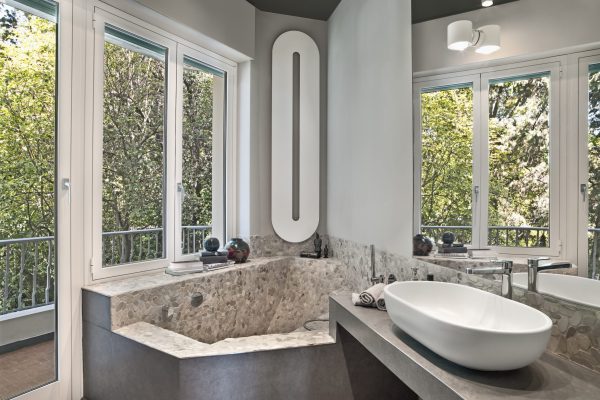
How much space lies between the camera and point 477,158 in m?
1.77

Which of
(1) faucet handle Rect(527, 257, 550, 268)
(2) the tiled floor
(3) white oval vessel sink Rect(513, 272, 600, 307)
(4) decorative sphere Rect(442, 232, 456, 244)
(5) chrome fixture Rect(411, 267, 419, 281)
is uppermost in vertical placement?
(4) decorative sphere Rect(442, 232, 456, 244)

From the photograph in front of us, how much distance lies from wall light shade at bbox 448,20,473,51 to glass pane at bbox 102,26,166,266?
1930 mm

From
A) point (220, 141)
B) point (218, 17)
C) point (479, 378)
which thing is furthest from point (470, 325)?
point (218, 17)

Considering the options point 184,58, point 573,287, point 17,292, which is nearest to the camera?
point 573,287

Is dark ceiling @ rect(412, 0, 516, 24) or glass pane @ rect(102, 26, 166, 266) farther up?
dark ceiling @ rect(412, 0, 516, 24)

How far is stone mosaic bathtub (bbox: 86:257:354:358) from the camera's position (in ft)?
6.30

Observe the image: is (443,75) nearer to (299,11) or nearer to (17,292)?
(299,11)

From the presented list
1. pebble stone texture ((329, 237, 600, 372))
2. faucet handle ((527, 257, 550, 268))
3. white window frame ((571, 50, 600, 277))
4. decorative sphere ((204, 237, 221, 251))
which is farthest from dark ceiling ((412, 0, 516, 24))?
decorative sphere ((204, 237, 221, 251))

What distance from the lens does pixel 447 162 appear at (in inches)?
77.4

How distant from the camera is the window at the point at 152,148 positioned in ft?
7.81

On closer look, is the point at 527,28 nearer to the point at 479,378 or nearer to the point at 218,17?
the point at 479,378

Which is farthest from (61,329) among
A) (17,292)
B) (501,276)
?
(501,276)

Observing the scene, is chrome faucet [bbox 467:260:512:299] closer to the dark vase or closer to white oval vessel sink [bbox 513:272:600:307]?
white oval vessel sink [bbox 513:272:600:307]

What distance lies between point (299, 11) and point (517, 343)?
3.28m
